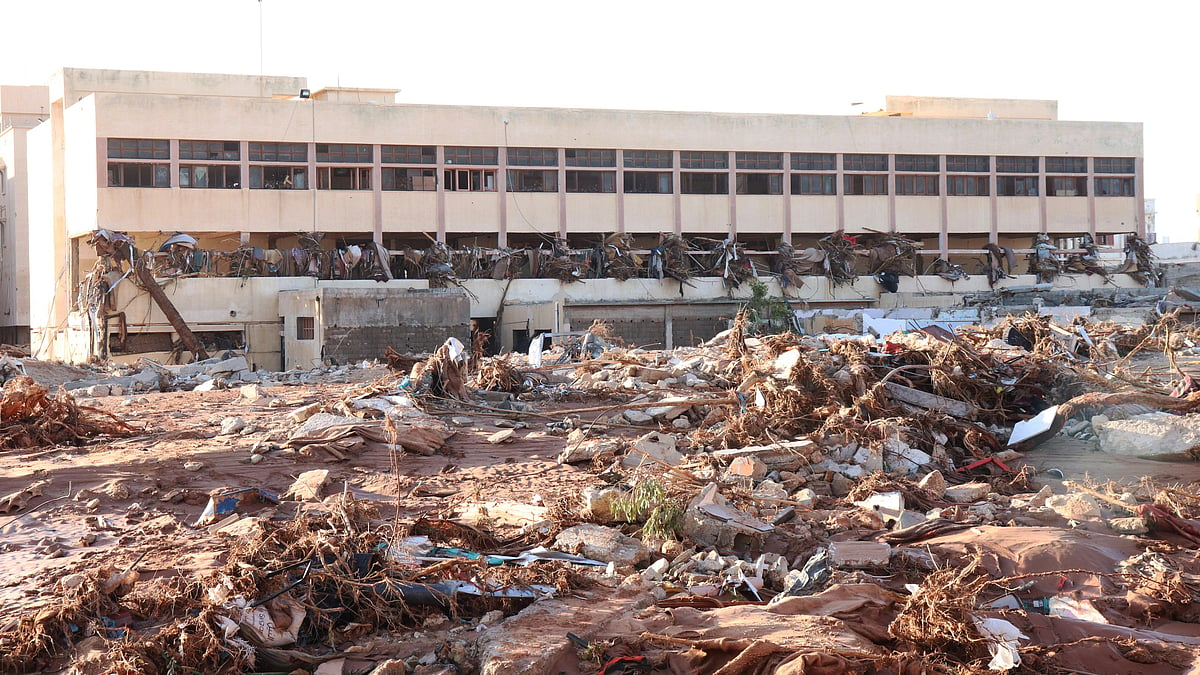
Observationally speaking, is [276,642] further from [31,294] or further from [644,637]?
[31,294]

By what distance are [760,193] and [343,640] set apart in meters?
29.4

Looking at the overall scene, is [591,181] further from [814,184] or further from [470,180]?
[814,184]

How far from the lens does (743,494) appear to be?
8.09 m

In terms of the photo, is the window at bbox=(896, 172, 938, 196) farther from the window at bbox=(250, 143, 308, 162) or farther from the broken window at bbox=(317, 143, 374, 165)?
the window at bbox=(250, 143, 308, 162)

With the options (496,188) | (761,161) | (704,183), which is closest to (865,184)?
(761,161)

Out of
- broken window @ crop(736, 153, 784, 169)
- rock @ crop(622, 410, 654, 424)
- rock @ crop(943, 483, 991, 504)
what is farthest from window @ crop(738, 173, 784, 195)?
rock @ crop(943, 483, 991, 504)

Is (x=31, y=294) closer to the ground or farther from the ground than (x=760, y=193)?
closer to the ground

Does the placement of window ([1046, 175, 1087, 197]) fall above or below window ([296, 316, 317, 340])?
above

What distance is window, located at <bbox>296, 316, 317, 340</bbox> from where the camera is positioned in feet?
81.5

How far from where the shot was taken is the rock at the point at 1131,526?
24.5 ft

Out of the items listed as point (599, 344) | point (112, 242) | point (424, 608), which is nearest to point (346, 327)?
point (112, 242)

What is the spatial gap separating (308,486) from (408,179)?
905 inches

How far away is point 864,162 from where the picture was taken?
34.0 meters

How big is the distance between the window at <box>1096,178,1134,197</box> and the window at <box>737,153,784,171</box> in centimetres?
1169
